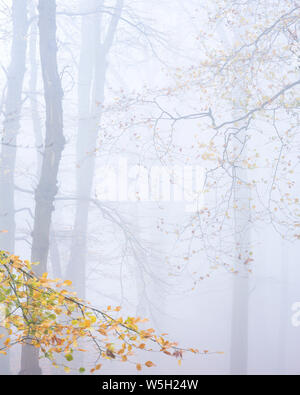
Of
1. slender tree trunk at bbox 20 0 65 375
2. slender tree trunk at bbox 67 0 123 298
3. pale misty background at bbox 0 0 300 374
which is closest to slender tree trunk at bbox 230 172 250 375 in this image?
pale misty background at bbox 0 0 300 374

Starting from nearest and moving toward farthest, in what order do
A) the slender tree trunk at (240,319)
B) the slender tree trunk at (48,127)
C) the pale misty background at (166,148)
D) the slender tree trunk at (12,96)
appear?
the slender tree trunk at (48,127)
the pale misty background at (166,148)
the slender tree trunk at (12,96)
the slender tree trunk at (240,319)

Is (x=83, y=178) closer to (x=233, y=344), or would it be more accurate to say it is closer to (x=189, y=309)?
(x=233, y=344)

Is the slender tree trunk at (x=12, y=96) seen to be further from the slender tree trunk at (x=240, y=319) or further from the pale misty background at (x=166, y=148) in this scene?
the slender tree trunk at (x=240, y=319)

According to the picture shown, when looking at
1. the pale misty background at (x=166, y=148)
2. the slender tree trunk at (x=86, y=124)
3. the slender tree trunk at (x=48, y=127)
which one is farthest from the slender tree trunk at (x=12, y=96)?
the slender tree trunk at (x=48, y=127)

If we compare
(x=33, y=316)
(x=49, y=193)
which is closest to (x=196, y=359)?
(x=49, y=193)

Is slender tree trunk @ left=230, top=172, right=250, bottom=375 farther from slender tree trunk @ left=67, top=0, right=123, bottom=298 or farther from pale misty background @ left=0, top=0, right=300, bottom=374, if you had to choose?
slender tree trunk @ left=67, top=0, right=123, bottom=298

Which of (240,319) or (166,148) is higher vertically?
(166,148)

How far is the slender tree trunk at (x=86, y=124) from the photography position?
10008 millimetres

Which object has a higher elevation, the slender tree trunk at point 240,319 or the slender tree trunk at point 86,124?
the slender tree trunk at point 86,124

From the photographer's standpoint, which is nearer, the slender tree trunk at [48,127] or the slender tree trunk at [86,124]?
the slender tree trunk at [48,127]

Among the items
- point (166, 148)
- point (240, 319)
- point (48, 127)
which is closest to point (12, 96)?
point (48, 127)

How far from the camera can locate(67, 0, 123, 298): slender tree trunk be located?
10.0 m

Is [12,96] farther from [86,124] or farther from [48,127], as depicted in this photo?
[48,127]

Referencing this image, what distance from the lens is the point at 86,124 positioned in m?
10.9
